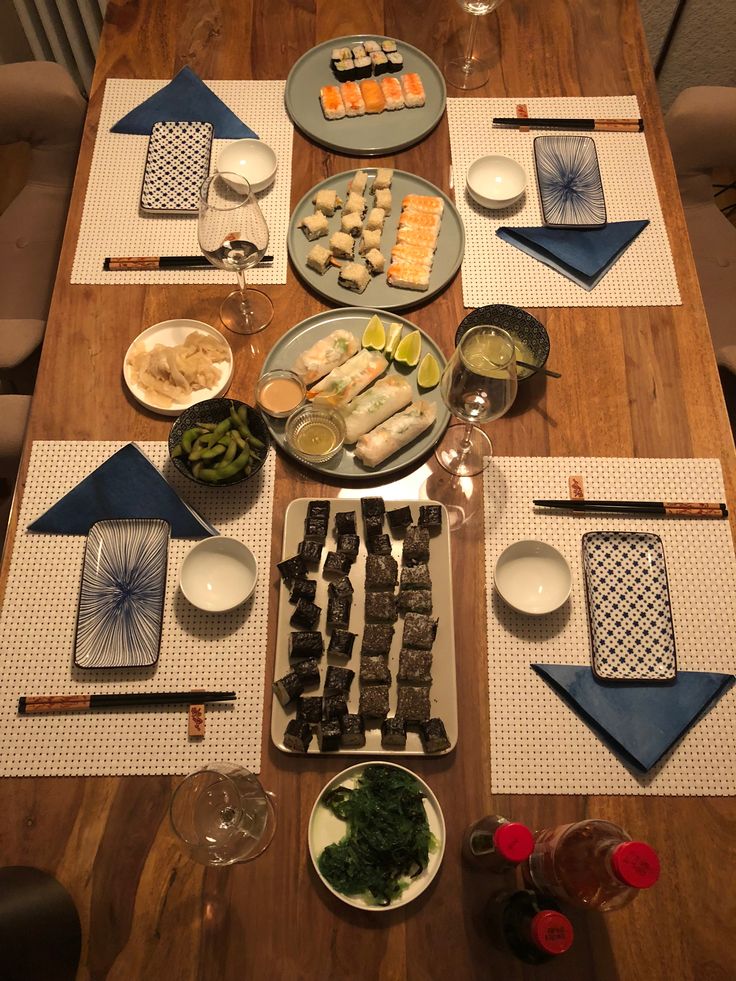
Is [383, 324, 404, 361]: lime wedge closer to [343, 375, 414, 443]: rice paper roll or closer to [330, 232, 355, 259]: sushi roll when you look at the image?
[343, 375, 414, 443]: rice paper roll

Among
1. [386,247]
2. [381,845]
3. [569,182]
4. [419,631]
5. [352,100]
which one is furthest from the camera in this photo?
[352,100]

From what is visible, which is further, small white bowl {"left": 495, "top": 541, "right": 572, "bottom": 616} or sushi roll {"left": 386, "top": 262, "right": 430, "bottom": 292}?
sushi roll {"left": 386, "top": 262, "right": 430, "bottom": 292}

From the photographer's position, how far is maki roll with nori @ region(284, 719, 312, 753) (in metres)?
1.69

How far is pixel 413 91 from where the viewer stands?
103 inches

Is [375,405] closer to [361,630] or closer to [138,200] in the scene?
[361,630]

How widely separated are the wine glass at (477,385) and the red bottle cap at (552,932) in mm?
1090

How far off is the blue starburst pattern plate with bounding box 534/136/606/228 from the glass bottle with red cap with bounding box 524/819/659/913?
1.83 metres

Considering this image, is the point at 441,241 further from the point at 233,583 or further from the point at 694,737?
the point at 694,737

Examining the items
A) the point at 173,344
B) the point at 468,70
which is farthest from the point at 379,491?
the point at 468,70

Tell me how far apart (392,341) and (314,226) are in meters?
0.51

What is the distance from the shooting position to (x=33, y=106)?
276 cm

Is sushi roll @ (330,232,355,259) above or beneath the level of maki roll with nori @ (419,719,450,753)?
above

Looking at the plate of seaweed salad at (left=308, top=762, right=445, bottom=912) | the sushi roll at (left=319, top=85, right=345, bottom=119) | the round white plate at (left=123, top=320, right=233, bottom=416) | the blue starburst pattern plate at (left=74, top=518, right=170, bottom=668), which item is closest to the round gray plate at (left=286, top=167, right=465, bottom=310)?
the sushi roll at (left=319, top=85, right=345, bottom=119)

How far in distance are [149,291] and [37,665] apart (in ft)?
3.88
